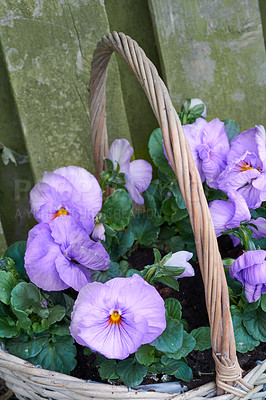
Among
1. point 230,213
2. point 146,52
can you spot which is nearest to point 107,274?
point 230,213

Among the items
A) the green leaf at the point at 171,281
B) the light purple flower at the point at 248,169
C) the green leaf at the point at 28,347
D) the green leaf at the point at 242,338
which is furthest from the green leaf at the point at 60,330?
the light purple flower at the point at 248,169

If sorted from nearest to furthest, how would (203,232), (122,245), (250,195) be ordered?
1. (203,232)
2. (250,195)
3. (122,245)

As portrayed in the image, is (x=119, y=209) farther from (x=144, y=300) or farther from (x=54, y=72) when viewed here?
(x=54, y=72)

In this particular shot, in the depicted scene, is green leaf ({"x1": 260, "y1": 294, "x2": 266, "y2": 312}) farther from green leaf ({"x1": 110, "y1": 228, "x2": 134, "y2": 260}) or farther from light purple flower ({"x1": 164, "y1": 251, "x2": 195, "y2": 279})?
green leaf ({"x1": 110, "y1": 228, "x2": 134, "y2": 260})

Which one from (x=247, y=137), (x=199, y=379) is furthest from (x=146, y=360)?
(x=247, y=137)

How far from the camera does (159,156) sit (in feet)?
3.97

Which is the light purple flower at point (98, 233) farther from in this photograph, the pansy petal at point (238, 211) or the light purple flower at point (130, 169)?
the pansy petal at point (238, 211)

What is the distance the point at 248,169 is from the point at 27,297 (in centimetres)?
53

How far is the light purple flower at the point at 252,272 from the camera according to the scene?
88cm

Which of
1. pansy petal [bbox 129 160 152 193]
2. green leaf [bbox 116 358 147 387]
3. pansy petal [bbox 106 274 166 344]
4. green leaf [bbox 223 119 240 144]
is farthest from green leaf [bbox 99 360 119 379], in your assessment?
green leaf [bbox 223 119 240 144]

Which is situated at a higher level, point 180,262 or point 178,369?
point 180,262

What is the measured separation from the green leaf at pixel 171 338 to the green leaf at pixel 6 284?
12.3 inches

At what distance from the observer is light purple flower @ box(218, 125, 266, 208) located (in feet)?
3.25

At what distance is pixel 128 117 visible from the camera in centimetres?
149
